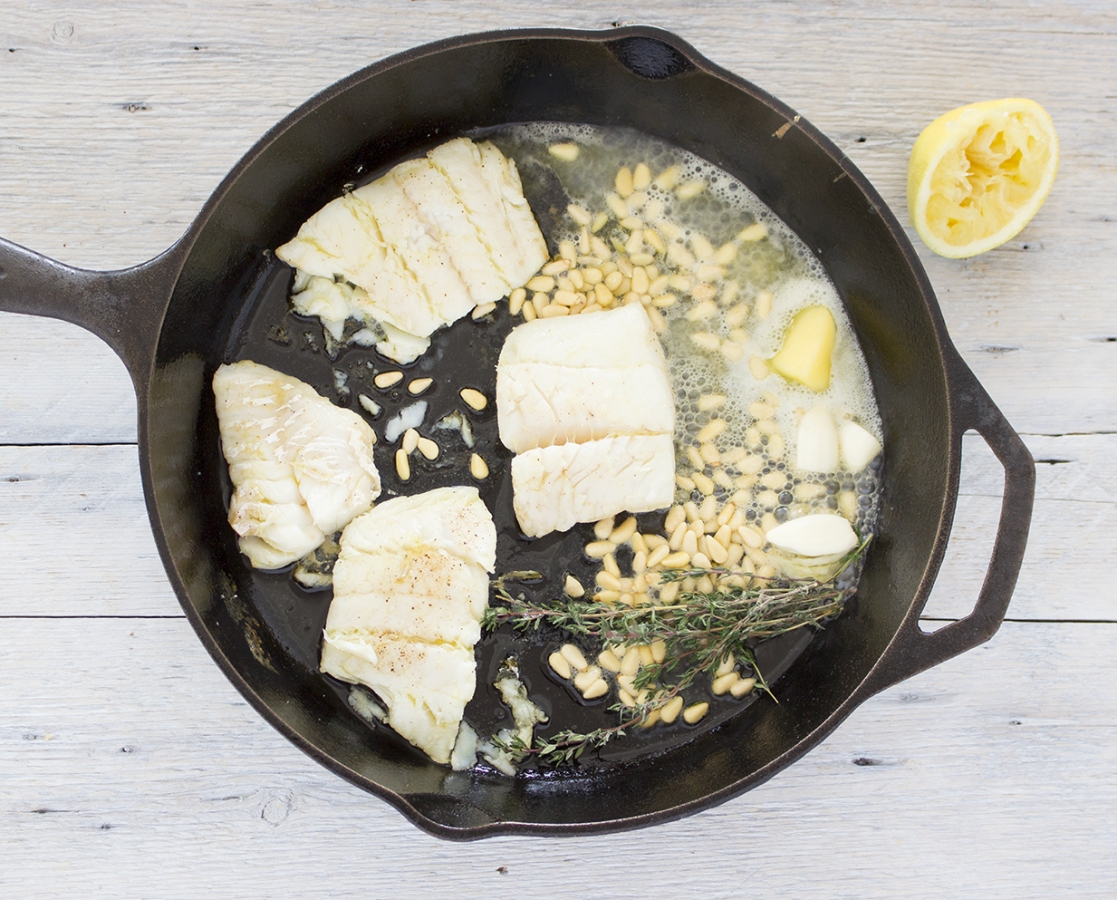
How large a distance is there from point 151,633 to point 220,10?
1.23 m

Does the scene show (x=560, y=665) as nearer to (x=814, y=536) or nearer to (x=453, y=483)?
(x=453, y=483)

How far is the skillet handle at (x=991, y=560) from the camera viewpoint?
4.50 feet

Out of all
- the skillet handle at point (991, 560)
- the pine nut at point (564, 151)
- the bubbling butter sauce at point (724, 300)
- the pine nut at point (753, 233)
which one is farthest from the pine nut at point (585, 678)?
the pine nut at point (564, 151)

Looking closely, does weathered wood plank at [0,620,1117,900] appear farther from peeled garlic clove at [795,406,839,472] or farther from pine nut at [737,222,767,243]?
pine nut at [737,222,767,243]

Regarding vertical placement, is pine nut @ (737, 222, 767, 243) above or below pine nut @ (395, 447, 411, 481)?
above

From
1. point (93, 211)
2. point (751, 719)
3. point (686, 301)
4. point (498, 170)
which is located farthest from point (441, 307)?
point (751, 719)

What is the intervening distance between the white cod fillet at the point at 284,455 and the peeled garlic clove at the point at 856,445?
963 mm

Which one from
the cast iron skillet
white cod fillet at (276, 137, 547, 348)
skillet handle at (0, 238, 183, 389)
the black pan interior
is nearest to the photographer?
skillet handle at (0, 238, 183, 389)

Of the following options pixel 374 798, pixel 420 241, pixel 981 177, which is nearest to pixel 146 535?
pixel 374 798

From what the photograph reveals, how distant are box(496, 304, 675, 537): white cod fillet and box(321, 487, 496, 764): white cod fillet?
0.14 m

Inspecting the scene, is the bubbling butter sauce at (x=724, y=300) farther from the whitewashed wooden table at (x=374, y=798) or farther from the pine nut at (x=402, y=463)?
the pine nut at (x=402, y=463)

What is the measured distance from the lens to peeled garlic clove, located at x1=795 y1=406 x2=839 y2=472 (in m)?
1.68

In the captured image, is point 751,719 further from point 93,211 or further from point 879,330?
point 93,211

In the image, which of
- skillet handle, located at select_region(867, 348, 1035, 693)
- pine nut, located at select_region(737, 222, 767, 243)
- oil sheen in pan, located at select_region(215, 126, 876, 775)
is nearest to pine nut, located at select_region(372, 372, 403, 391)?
oil sheen in pan, located at select_region(215, 126, 876, 775)
